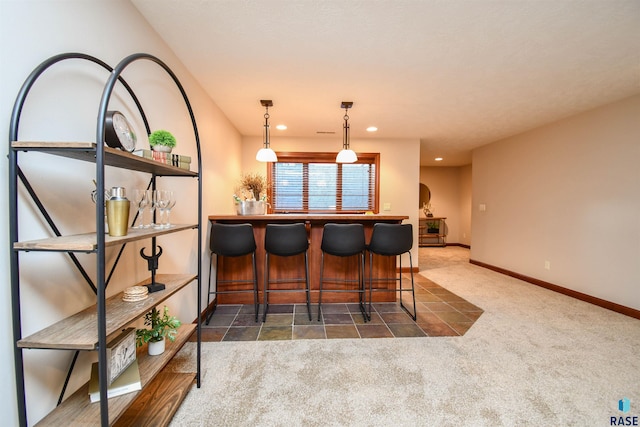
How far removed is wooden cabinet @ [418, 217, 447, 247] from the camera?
7738 mm

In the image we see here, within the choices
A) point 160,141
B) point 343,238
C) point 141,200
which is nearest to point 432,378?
point 343,238

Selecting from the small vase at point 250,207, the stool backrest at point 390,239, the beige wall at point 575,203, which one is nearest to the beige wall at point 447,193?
the beige wall at point 575,203

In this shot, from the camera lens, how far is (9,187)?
0.88 m

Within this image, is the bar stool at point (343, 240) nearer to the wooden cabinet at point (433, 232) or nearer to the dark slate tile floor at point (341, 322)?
the dark slate tile floor at point (341, 322)

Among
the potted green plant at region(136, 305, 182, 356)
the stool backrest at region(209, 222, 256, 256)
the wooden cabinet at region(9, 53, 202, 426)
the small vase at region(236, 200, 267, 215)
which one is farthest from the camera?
the small vase at region(236, 200, 267, 215)

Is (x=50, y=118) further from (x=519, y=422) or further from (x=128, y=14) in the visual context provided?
(x=519, y=422)

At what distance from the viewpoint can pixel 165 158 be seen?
4.33 feet

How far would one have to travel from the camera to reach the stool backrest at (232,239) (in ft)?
8.50

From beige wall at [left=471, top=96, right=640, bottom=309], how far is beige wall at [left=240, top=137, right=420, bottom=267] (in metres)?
1.58

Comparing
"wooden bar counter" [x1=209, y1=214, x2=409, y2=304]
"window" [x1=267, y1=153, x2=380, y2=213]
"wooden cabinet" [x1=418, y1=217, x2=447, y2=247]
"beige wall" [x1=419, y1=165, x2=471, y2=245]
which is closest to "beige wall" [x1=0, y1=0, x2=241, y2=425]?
"wooden bar counter" [x1=209, y1=214, x2=409, y2=304]

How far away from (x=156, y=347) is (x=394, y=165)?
4367mm

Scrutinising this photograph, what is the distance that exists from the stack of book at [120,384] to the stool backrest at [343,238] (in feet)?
6.02

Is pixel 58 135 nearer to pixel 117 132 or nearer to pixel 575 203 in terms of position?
pixel 117 132

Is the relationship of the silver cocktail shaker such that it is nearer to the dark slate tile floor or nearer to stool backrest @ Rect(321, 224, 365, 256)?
the dark slate tile floor
